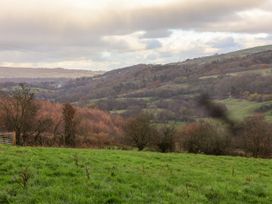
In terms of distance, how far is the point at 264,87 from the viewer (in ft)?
312

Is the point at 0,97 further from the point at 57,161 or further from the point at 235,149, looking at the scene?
the point at 57,161

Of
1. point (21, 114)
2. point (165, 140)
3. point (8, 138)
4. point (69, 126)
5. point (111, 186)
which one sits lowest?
point (165, 140)

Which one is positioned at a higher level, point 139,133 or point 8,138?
point 8,138

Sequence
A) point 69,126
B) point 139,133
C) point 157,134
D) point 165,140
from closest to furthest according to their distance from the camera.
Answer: point 69,126
point 165,140
point 139,133
point 157,134

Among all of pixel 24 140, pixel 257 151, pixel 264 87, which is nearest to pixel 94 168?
pixel 24 140

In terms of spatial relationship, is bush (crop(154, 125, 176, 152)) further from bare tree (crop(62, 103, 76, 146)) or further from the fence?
the fence

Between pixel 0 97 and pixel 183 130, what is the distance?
23.9 metres

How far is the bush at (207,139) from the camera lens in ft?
153

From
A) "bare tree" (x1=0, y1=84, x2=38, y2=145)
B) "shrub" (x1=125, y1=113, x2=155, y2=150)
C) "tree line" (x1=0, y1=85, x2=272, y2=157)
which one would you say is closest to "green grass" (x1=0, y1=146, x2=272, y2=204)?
"bare tree" (x1=0, y1=84, x2=38, y2=145)

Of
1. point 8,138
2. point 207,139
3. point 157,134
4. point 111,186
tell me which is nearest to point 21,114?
point 8,138

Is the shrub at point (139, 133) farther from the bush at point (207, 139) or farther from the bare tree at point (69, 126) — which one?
the bare tree at point (69, 126)

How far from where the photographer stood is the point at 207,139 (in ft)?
157

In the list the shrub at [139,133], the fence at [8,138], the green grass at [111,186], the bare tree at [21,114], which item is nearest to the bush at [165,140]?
the shrub at [139,133]

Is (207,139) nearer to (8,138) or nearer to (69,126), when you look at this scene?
(69,126)
